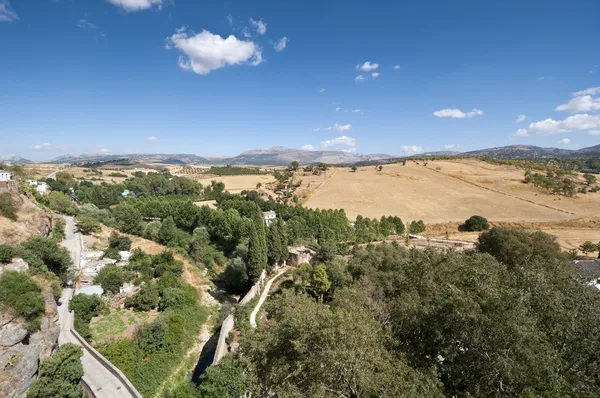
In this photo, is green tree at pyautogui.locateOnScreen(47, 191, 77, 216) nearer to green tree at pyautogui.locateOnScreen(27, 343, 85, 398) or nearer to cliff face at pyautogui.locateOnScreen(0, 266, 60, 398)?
cliff face at pyautogui.locateOnScreen(0, 266, 60, 398)

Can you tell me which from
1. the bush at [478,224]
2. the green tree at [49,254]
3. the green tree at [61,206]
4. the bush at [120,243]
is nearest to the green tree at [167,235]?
the bush at [120,243]

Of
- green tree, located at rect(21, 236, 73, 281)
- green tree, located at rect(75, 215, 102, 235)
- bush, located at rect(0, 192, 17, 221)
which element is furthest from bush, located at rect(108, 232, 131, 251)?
bush, located at rect(0, 192, 17, 221)

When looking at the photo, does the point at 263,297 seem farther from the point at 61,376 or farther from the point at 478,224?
the point at 478,224

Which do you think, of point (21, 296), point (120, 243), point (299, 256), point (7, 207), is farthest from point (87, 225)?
point (299, 256)

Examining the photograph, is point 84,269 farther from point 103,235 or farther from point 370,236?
point 370,236

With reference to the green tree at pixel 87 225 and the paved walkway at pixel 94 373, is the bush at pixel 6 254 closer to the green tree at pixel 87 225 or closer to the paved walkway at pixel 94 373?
the paved walkway at pixel 94 373

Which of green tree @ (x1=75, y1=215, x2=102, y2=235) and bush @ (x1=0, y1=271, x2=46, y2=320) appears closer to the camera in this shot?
bush @ (x1=0, y1=271, x2=46, y2=320)
